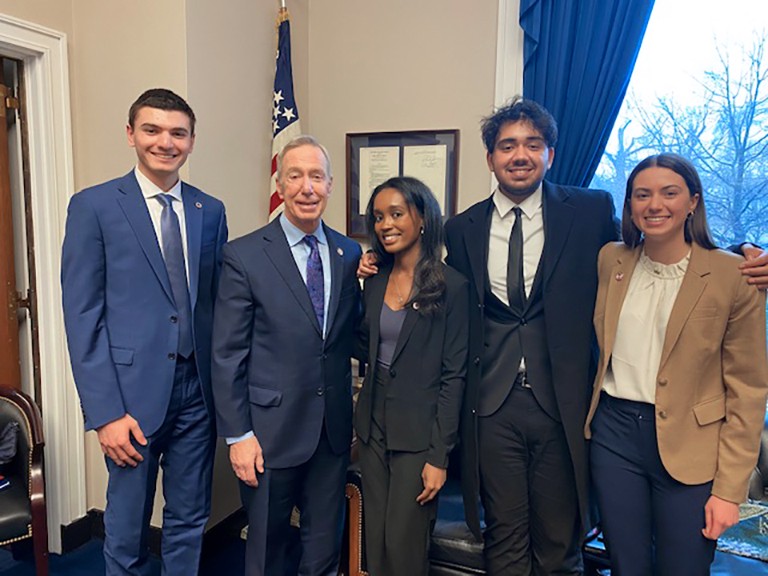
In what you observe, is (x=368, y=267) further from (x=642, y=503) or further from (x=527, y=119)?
(x=642, y=503)

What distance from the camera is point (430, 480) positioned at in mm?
1637

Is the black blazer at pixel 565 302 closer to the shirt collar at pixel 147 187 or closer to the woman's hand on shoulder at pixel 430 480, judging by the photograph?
the woman's hand on shoulder at pixel 430 480

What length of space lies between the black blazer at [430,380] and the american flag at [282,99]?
55.6 inches

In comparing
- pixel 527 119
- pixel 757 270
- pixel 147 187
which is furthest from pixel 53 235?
pixel 757 270

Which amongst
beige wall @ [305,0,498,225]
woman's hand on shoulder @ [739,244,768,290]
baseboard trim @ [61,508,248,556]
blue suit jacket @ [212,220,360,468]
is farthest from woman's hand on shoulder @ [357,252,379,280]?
baseboard trim @ [61,508,248,556]

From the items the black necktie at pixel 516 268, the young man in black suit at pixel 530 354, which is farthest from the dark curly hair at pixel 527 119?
the black necktie at pixel 516 268

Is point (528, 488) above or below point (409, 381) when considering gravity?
below

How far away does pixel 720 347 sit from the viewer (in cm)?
147

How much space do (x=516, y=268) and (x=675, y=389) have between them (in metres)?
0.55

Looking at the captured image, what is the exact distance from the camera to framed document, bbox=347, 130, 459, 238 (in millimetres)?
2930

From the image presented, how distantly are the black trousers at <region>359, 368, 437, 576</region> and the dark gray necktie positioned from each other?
24.2 inches

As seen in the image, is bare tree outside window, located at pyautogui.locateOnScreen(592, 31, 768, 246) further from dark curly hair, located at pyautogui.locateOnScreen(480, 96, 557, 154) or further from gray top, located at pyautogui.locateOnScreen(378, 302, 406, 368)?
gray top, located at pyautogui.locateOnScreen(378, 302, 406, 368)

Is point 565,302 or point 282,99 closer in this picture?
point 565,302

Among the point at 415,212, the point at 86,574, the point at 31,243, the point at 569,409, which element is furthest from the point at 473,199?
the point at 86,574
